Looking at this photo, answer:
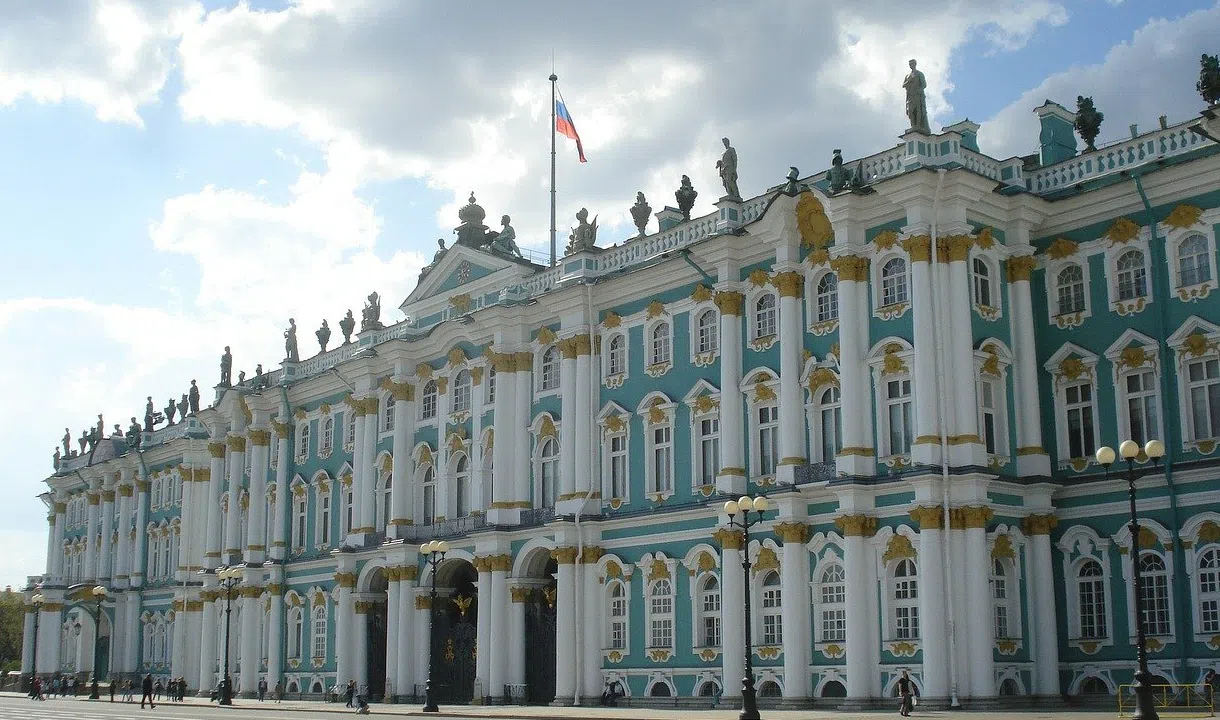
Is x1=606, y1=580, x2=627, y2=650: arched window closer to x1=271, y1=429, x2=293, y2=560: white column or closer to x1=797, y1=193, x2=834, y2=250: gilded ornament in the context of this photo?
x1=797, y1=193, x2=834, y2=250: gilded ornament

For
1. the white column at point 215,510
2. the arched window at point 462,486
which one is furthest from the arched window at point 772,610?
the white column at point 215,510

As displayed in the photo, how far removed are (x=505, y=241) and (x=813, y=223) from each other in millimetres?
18839

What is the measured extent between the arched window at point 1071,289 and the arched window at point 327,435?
33.5 meters

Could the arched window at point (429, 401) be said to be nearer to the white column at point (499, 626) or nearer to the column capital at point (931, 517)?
the white column at point (499, 626)

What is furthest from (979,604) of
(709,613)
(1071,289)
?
(709,613)

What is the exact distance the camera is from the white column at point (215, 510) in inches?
2709

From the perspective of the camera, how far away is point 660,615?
44.4 metres

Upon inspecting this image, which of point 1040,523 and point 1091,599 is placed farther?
point 1040,523

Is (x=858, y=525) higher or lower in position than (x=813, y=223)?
lower

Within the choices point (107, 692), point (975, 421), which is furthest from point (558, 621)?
point (107, 692)

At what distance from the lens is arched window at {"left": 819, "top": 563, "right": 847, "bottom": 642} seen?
38781mm

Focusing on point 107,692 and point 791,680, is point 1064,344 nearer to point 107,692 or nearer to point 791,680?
point 791,680

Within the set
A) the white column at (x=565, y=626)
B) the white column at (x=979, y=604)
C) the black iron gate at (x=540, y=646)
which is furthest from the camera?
the black iron gate at (x=540, y=646)

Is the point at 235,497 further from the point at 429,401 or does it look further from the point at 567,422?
the point at 567,422
